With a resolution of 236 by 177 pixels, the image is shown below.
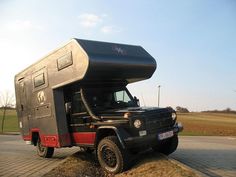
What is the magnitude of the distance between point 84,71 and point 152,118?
2.13m

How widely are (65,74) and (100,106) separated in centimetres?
142

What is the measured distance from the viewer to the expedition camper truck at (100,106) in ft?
31.3

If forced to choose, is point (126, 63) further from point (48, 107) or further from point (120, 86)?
point (48, 107)

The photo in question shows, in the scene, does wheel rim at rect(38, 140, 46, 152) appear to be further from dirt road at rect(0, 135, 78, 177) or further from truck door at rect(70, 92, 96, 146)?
truck door at rect(70, 92, 96, 146)

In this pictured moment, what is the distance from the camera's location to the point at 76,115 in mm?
11578

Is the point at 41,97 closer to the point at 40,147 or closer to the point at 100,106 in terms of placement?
the point at 40,147

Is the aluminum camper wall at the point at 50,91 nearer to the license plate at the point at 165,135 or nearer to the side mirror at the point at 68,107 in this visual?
the side mirror at the point at 68,107

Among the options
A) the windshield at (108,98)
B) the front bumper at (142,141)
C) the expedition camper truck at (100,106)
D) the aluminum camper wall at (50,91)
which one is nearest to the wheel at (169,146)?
the expedition camper truck at (100,106)

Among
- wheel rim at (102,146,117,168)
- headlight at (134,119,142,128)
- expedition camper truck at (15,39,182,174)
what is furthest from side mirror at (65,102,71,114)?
headlight at (134,119,142,128)

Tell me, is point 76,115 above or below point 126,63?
below

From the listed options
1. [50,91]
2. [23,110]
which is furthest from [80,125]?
[23,110]

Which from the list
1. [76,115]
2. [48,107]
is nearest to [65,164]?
[76,115]

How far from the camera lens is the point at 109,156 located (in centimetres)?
968

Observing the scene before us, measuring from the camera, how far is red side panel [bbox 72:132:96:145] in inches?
426
